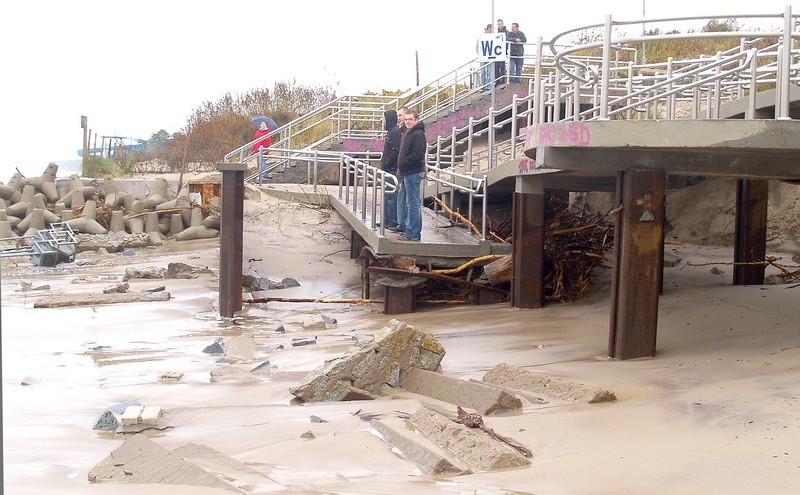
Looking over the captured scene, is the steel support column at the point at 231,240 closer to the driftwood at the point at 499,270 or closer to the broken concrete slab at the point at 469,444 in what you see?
the driftwood at the point at 499,270

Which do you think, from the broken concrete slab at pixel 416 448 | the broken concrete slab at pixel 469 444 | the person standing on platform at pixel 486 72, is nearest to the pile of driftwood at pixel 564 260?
the broken concrete slab at pixel 416 448

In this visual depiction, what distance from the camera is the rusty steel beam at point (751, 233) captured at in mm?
11531

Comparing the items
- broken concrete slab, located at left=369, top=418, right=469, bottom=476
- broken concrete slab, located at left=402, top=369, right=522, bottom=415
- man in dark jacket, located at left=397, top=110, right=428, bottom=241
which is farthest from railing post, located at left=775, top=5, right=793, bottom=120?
man in dark jacket, located at left=397, top=110, right=428, bottom=241

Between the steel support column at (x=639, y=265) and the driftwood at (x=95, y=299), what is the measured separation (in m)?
7.91

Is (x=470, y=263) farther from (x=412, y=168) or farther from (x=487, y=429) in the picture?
(x=487, y=429)

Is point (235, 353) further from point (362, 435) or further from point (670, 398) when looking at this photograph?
point (670, 398)

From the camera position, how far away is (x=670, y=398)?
20.6 feet

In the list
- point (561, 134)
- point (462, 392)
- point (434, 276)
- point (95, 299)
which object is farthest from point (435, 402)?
point (95, 299)

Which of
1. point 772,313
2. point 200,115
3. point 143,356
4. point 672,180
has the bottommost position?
point 143,356

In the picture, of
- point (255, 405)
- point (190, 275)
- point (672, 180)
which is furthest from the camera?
point (190, 275)

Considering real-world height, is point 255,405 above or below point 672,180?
below

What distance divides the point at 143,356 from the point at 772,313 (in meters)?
6.27

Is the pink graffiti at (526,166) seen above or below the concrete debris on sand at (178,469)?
above

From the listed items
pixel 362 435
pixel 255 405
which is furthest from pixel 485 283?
pixel 362 435
